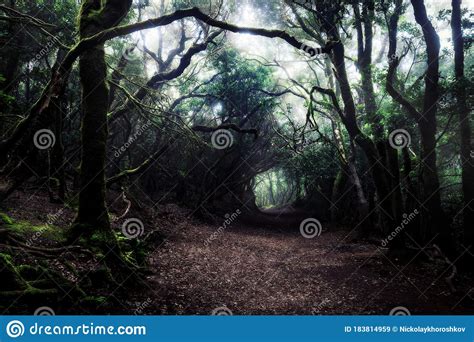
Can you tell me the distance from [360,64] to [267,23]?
32.9ft

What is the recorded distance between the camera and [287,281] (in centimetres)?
842

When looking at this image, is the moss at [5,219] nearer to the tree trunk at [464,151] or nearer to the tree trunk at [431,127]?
the tree trunk at [431,127]

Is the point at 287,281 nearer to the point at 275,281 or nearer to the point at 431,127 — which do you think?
the point at 275,281

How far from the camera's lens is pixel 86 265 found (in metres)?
5.89

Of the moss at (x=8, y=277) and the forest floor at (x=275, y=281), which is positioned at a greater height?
the forest floor at (x=275, y=281)

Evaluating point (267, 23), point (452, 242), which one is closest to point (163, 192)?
point (267, 23)

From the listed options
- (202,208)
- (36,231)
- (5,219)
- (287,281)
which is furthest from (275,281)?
(202,208)

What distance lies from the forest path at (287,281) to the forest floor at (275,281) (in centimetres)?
2

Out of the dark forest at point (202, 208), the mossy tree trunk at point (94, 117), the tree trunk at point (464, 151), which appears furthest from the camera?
the tree trunk at point (464, 151)

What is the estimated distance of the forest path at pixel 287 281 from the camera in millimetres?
Result: 6402

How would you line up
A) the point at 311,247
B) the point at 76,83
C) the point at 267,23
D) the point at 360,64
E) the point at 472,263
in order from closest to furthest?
the point at 472,263 < the point at 360,64 < the point at 311,247 < the point at 76,83 < the point at 267,23

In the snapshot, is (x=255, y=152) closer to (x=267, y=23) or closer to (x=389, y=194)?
(x=267, y=23)

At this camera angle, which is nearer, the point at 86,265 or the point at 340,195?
the point at 86,265

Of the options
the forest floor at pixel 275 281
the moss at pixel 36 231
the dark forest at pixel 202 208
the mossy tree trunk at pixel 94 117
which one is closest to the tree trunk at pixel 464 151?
the dark forest at pixel 202 208
